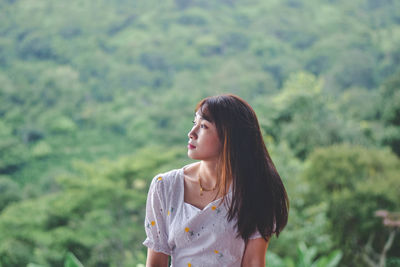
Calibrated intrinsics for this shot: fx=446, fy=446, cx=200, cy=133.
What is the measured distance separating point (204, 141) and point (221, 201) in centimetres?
17

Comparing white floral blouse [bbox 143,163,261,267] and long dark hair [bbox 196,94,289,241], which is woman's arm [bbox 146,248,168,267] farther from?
long dark hair [bbox 196,94,289,241]

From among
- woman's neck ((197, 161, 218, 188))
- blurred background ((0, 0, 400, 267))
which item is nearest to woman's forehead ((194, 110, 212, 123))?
woman's neck ((197, 161, 218, 188))

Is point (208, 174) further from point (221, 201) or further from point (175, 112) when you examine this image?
point (175, 112)

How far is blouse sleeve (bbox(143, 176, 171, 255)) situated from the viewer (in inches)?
49.5

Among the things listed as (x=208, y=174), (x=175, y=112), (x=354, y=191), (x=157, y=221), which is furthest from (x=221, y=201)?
(x=175, y=112)

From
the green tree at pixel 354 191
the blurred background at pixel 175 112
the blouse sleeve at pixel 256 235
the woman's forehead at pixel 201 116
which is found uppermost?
the woman's forehead at pixel 201 116

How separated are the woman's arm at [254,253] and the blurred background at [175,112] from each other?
1422 mm

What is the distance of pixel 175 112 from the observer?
25.8m

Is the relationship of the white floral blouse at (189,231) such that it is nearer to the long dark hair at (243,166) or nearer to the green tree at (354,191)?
the long dark hair at (243,166)

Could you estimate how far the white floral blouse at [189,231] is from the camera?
1232mm

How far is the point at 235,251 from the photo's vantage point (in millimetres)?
1242

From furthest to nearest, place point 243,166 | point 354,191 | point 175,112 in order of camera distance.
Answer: point 175,112, point 354,191, point 243,166

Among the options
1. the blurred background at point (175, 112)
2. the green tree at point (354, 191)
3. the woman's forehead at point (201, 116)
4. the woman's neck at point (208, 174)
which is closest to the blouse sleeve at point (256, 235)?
the woman's neck at point (208, 174)

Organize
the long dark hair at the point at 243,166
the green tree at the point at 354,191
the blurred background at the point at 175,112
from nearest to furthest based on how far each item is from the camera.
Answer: the long dark hair at the point at 243,166
the green tree at the point at 354,191
the blurred background at the point at 175,112
